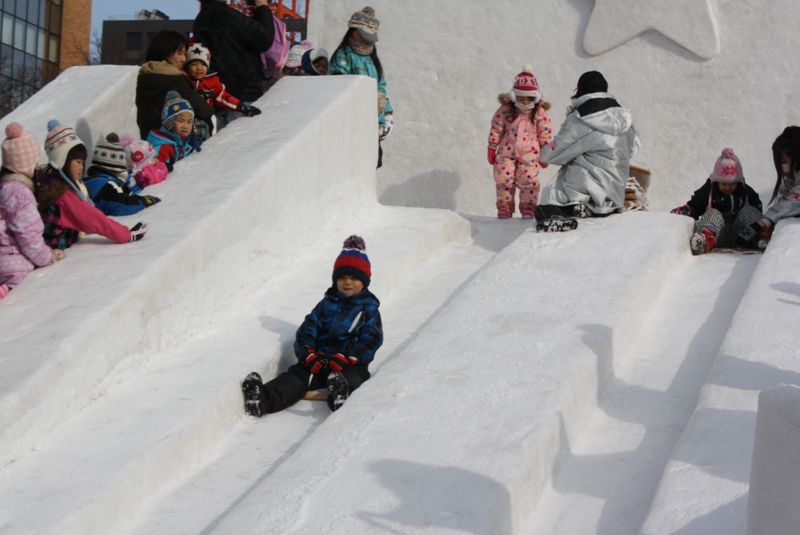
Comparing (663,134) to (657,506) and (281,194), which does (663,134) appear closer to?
(281,194)

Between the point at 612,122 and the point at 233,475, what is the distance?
4094 mm

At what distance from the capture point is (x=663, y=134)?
916cm

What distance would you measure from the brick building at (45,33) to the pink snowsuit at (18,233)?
3294 cm

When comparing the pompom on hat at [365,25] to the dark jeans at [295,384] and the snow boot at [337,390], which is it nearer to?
the dark jeans at [295,384]

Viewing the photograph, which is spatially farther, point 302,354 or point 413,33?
point 413,33

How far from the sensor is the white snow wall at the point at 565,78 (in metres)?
8.90

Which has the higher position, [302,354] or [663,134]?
[663,134]

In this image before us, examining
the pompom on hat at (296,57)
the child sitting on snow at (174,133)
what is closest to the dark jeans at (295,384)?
the child sitting on snow at (174,133)

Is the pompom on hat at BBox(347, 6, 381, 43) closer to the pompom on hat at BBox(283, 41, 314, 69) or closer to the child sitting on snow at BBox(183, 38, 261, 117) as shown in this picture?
the pompom on hat at BBox(283, 41, 314, 69)

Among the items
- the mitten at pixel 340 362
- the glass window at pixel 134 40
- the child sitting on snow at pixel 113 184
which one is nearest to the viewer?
the mitten at pixel 340 362

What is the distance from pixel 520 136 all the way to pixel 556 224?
1.49m

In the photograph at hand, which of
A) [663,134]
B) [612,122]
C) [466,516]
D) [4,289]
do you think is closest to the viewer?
[466,516]

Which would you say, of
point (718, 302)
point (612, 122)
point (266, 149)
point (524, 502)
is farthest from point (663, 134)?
point (524, 502)

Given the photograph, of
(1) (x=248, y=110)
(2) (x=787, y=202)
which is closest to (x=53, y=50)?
(1) (x=248, y=110)
